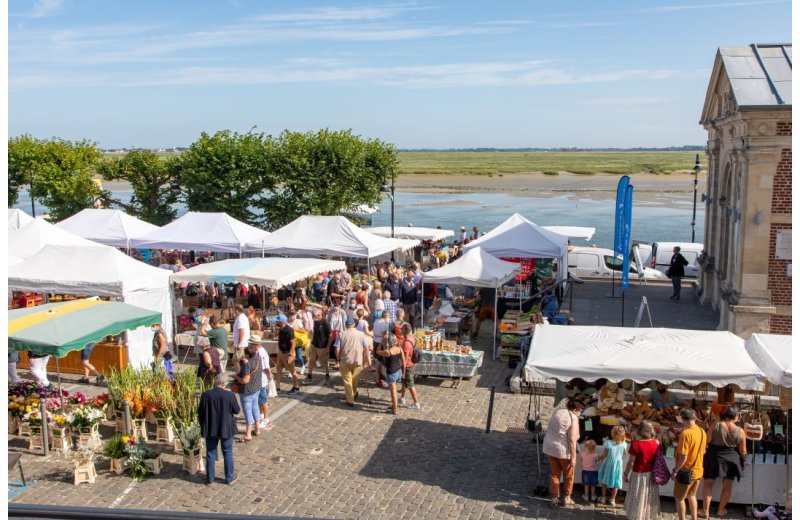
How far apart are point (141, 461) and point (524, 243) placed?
40.5ft

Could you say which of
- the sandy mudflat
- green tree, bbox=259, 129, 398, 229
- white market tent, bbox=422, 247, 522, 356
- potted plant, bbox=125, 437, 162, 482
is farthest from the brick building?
the sandy mudflat

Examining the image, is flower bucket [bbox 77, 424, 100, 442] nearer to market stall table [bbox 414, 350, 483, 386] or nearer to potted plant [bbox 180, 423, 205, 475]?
potted plant [bbox 180, 423, 205, 475]

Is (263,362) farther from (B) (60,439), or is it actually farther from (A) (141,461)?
(B) (60,439)

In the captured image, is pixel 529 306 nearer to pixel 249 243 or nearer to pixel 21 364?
pixel 249 243

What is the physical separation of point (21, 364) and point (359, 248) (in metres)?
8.37

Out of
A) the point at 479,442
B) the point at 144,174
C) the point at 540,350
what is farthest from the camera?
the point at 144,174

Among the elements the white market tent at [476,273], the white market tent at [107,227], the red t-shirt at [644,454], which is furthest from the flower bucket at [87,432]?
the white market tent at [107,227]

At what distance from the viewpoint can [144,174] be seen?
33.8 metres

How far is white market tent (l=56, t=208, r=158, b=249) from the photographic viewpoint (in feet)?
74.3

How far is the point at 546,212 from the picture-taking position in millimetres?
73312

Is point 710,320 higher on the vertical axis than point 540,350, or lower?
lower

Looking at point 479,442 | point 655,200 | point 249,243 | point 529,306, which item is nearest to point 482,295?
point 529,306

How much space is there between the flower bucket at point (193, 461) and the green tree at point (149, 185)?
24900 millimetres

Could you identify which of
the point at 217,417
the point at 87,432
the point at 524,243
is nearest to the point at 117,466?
the point at 87,432
